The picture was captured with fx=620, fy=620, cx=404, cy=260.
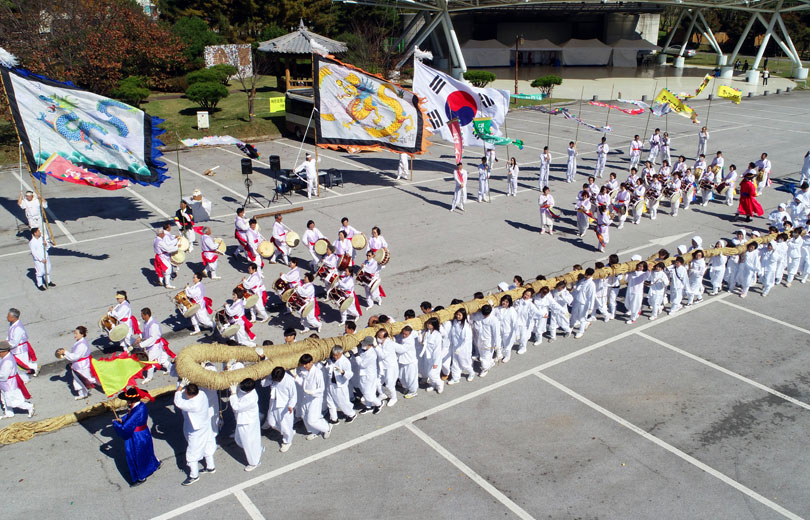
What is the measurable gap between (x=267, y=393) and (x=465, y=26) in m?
61.7

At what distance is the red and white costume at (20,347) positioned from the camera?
10.1 metres

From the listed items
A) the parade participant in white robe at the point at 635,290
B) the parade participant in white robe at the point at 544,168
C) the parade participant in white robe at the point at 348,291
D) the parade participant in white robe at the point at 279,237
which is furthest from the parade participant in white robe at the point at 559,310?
the parade participant in white robe at the point at 544,168

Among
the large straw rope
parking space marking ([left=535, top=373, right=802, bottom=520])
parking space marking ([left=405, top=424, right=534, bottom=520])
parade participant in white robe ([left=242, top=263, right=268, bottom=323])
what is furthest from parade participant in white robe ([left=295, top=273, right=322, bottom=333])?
parking space marking ([left=535, top=373, right=802, bottom=520])

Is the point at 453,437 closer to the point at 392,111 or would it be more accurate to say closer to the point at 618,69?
the point at 392,111

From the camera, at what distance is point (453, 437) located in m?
9.23

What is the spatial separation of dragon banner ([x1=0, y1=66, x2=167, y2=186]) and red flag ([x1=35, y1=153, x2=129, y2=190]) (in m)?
0.32

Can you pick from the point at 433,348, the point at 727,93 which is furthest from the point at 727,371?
the point at 727,93

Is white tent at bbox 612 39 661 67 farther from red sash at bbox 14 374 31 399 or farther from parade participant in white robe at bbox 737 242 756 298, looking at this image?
red sash at bbox 14 374 31 399

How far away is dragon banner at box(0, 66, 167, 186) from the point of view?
16.2 m

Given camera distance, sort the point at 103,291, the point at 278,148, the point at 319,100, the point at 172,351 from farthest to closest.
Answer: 1. the point at 278,148
2. the point at 319,100
3. the point at 103,291
4. the point at 172,351

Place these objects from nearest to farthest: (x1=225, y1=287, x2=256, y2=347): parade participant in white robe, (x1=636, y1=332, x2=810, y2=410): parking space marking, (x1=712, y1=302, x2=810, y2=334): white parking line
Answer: (x1=636, y1=332, x2=810, y2=410): parking space marking, (x1=225, y1=287, x2=256, y2=347): parade participant in white robe, (x1=712, y1=302, x2=810, y2=334): white parking line

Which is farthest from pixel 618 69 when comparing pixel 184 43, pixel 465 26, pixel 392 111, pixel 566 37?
pixel 392 111

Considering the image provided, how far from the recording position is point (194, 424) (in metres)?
8.16

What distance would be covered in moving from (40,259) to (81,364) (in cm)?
523
